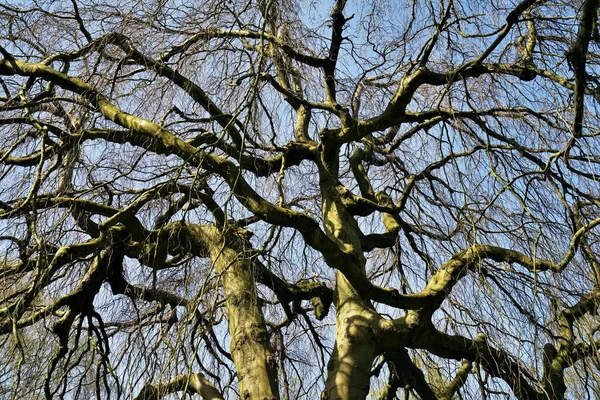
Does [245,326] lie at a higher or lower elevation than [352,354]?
higher

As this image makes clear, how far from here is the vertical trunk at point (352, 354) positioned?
150 inches

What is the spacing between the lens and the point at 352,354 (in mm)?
3902

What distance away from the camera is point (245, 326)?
4027 mm

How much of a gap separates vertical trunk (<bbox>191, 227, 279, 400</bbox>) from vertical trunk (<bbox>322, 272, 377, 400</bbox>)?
0.34 metres

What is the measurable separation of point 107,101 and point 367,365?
217 cm

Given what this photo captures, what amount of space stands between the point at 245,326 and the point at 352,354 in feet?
2.15

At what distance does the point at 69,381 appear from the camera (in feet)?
15.4

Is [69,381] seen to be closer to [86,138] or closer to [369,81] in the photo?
[86,138]

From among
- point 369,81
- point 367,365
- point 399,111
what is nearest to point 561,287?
point 367,365

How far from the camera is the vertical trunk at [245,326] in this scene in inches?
149

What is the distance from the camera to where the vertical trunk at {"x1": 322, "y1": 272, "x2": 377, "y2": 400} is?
3.81m

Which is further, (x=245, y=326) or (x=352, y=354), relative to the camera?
(x=245, y=326)

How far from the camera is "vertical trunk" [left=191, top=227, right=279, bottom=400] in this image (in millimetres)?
3776

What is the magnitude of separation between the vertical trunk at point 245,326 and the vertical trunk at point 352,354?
344 millimetres
